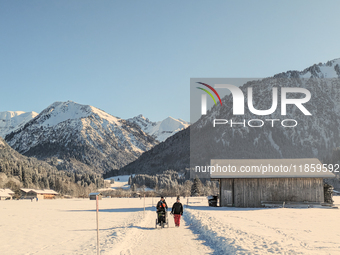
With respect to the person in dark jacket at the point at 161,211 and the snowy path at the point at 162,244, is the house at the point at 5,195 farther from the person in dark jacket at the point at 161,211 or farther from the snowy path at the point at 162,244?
the snowy path at the point at 162,244

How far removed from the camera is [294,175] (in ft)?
111

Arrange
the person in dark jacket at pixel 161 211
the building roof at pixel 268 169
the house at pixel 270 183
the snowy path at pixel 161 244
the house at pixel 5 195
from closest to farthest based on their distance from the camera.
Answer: the snowy path at pixel 161 244 → the person in dark jacket at pixel 161 211 → the house at pixel 270 183 → the building roof at pixel 268 169 → the house at pixel 5 195

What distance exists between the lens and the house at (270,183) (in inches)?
1339

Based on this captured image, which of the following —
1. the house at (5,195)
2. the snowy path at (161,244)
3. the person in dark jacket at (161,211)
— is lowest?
the house at (5,195)

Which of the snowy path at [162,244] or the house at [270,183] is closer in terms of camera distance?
the snowy path at [162,244]

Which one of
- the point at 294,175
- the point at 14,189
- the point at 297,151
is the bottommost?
the point at 14,189

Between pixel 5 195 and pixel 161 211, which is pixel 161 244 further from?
pixel 5 195

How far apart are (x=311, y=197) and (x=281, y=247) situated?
25596 millimetres

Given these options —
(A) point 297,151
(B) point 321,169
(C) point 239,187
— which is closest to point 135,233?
(C) point 239,187

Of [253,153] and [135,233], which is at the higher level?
[253,153]

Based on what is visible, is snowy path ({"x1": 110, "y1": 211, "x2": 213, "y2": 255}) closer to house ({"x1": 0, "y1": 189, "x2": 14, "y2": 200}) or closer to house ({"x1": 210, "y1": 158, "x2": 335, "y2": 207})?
house ({"x1": 210, "y1": 158, "x2": 335, "y2": 207})

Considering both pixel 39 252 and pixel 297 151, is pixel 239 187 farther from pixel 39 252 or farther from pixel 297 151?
pixel 297 151

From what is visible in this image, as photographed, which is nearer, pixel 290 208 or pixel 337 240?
pixel 337 240

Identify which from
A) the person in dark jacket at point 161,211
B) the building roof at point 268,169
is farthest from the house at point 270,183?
the person in dark jacket at point 161,211
